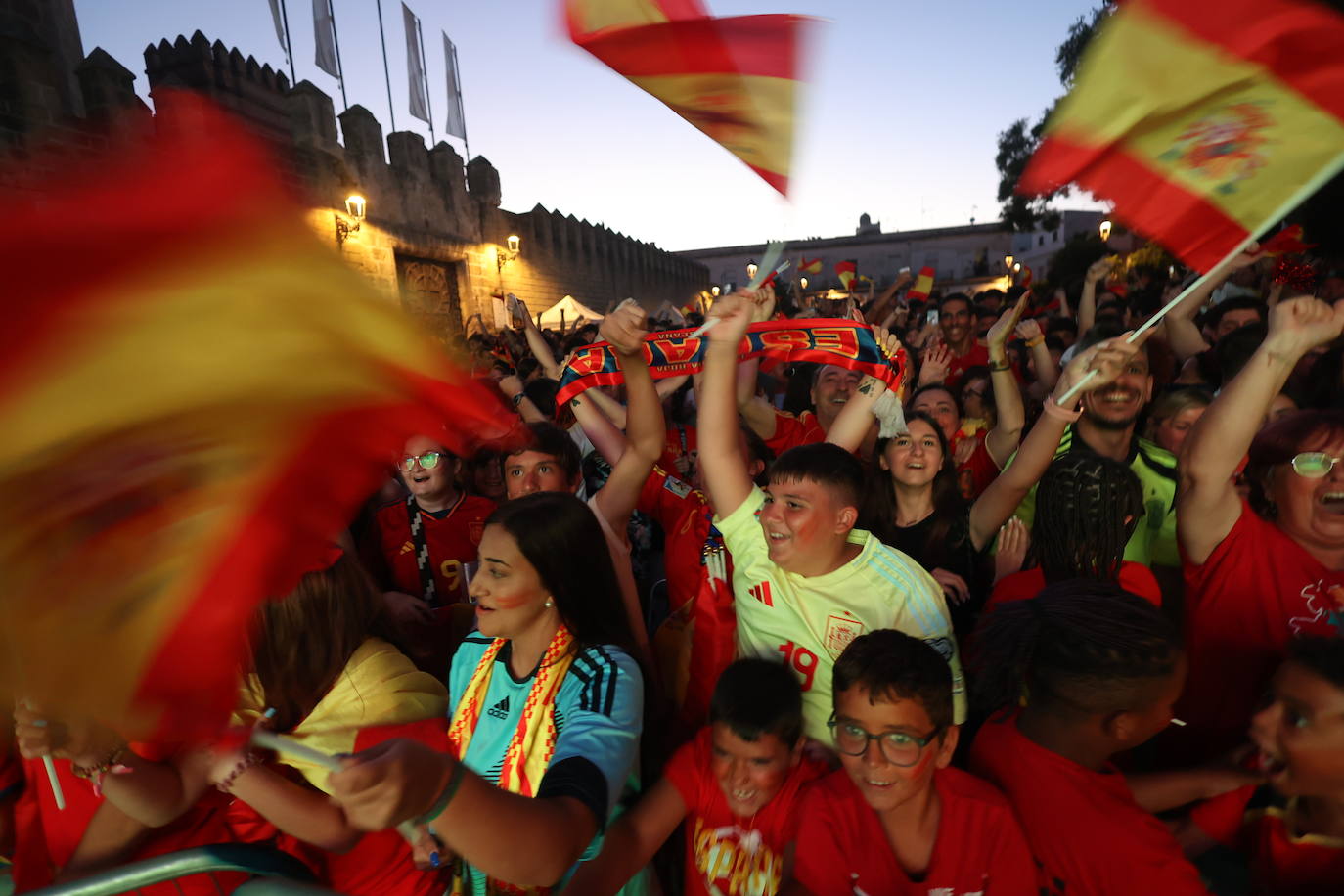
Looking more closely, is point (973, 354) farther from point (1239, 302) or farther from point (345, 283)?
point (345, 283)

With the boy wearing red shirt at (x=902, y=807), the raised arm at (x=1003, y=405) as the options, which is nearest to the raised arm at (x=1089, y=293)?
the raised arm at (x=1003, y=405)

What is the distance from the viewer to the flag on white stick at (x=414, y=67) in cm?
1850

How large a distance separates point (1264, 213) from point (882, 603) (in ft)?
4.24

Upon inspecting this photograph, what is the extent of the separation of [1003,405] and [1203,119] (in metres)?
1.64

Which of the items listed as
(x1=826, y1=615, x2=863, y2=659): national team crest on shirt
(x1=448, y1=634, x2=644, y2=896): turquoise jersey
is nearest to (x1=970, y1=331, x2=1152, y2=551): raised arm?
(x1=826, y1=615, x2=863, y2=659): national team crest on shirt

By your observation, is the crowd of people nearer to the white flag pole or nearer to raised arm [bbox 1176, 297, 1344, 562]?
raised arm [bbox 1176, 297, 1344, 562]

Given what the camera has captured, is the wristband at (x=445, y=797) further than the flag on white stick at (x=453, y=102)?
No

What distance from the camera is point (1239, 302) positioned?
185 inches

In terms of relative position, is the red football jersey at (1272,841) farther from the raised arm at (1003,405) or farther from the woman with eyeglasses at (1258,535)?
the raised arm at (1003,405)

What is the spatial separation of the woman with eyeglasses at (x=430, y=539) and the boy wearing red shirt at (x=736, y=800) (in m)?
1.32

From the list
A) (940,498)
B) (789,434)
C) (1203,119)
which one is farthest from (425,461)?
(1203,119)

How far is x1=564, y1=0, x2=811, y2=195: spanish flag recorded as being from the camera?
1595 millimetres

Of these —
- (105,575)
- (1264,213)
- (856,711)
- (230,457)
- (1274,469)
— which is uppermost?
(1264,213)

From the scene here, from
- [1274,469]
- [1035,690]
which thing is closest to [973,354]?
[1274,469]
